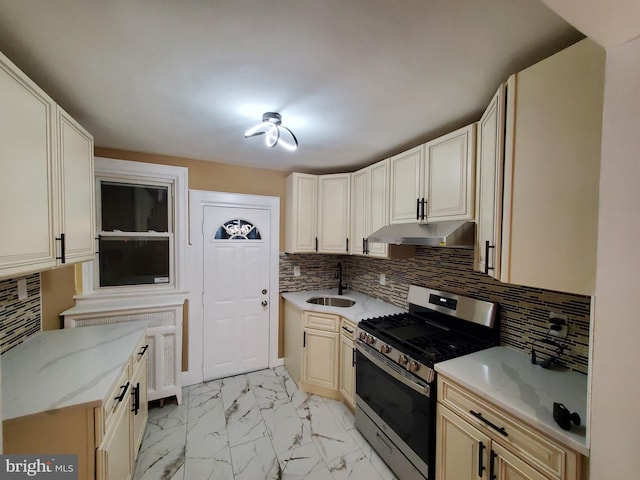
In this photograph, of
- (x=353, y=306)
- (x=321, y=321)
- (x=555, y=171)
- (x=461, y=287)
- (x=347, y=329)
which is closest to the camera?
(x=555, y=171)

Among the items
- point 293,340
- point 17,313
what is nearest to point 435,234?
point 293,340

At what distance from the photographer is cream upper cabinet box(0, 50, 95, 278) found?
3.45 ft

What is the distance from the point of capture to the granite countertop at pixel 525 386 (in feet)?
3.38

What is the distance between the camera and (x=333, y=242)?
293 centimetres

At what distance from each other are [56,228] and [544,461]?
98.5 inches

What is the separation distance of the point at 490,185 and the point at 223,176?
2499 mm

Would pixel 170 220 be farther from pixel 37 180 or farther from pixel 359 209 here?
pixel 359 209

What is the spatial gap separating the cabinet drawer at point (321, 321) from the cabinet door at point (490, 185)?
139cm

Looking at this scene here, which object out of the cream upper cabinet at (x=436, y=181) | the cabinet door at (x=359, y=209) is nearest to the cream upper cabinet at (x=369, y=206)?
the cabinet door at (x=359, y=209)

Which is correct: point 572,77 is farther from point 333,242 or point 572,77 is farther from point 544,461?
point 333,242

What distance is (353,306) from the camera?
2.69 m

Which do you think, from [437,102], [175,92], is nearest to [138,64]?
[175,92]

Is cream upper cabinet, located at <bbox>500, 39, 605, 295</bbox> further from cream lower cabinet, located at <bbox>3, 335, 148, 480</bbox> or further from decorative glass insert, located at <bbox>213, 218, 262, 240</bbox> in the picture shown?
decorative glass insert, located at <bbox>213, 218, 262, 240</bbox>

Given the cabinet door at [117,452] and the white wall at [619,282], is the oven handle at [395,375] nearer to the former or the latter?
the white wall at [619,282]
